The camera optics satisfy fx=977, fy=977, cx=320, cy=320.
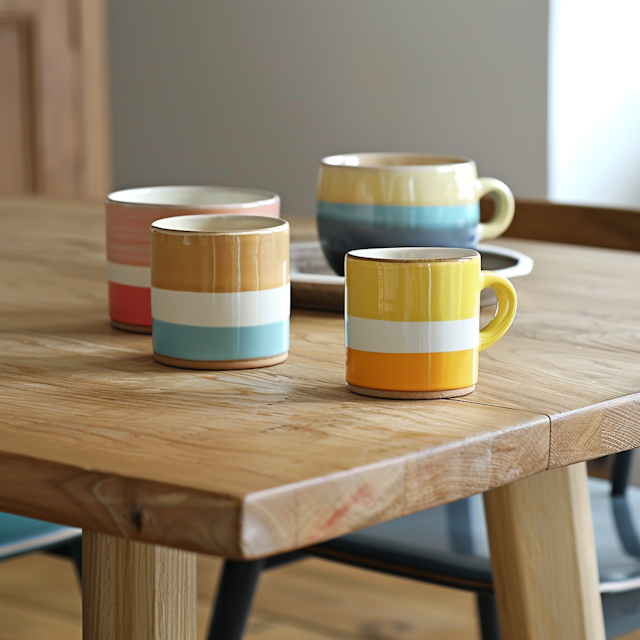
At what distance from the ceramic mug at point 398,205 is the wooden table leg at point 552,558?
0.69ft

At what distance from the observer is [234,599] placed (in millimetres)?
1098

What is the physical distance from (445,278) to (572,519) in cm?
28

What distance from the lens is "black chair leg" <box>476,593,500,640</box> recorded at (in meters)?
1.03

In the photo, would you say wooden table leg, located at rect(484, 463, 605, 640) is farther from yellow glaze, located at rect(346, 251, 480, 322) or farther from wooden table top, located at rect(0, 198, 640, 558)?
yellow glaze, located at rect(346, 251, 480, 322)

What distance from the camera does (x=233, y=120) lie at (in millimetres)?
2617

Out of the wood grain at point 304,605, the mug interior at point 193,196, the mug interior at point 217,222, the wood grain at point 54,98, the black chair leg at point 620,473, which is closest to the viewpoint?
the mug interior at point 217,222

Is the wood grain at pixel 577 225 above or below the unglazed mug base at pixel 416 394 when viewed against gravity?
above

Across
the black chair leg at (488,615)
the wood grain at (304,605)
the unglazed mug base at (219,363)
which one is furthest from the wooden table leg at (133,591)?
the wood grain at (304,605)

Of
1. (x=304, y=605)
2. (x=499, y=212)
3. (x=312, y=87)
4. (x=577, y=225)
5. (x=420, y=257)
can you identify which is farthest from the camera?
(x=312, y=87)

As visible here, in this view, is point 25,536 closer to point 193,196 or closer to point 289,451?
point 193,196

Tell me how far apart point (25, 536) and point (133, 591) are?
1.85ft

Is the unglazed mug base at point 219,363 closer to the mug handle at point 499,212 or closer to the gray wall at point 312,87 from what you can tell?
the mug handle at point 499,212

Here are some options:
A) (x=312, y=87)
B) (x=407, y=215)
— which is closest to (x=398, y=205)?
(x=407, y=215)

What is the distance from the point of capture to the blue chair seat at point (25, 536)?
1.01 metres
